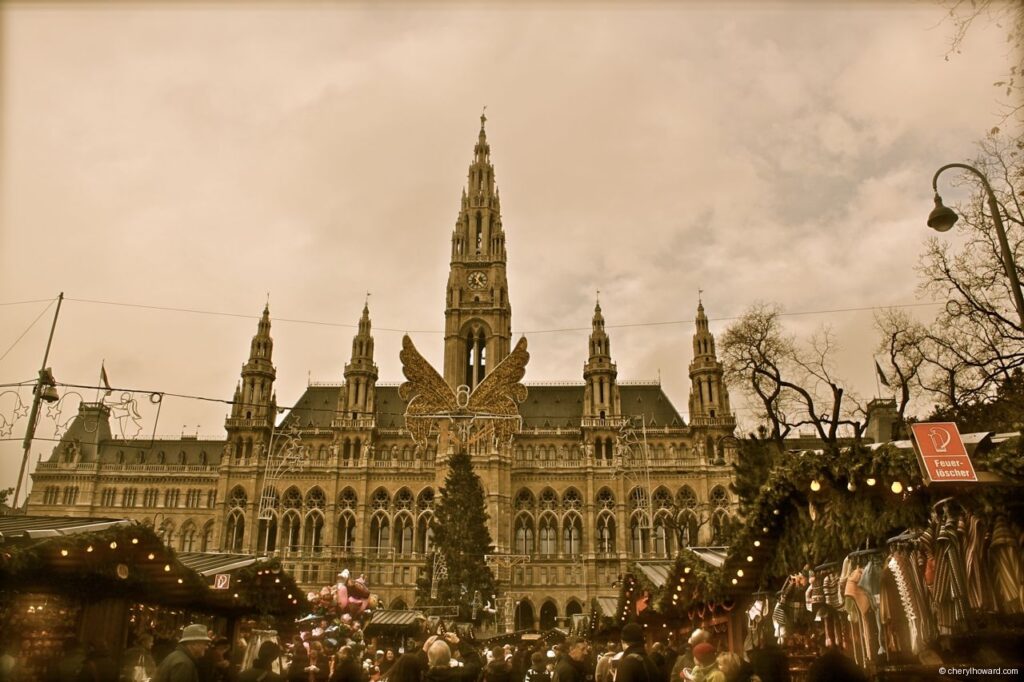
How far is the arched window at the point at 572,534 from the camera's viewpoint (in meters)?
55.5

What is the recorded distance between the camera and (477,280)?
63.8 metres

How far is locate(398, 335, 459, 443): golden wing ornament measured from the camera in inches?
1256

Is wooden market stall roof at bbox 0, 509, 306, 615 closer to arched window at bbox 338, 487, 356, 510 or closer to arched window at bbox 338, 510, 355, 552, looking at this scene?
arched window at bbox 338, 510, 355, 552

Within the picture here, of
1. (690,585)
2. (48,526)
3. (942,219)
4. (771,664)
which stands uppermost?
(942,219)

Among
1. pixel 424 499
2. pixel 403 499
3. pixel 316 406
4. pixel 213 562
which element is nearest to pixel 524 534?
pixel 424 499

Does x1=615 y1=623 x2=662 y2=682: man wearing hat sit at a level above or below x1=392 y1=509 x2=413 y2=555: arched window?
below

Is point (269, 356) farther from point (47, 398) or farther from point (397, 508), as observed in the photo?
point (47, 398)

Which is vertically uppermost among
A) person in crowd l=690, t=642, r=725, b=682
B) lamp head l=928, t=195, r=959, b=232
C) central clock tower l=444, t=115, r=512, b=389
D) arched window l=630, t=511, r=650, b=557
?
central clock tower l=444, t=115, r=512, b=389

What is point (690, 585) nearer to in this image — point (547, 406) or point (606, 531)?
point (606, 531)

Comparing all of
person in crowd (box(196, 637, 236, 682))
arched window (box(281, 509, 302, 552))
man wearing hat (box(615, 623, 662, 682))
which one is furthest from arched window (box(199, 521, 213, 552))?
man wearing hat (box(615, 623, 662, 682))

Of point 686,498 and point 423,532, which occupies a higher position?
point 686,498

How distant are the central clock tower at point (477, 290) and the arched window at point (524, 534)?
11.4 m

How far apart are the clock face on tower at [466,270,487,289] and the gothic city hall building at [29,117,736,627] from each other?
0.15 meters

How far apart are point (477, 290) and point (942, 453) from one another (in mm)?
56476
